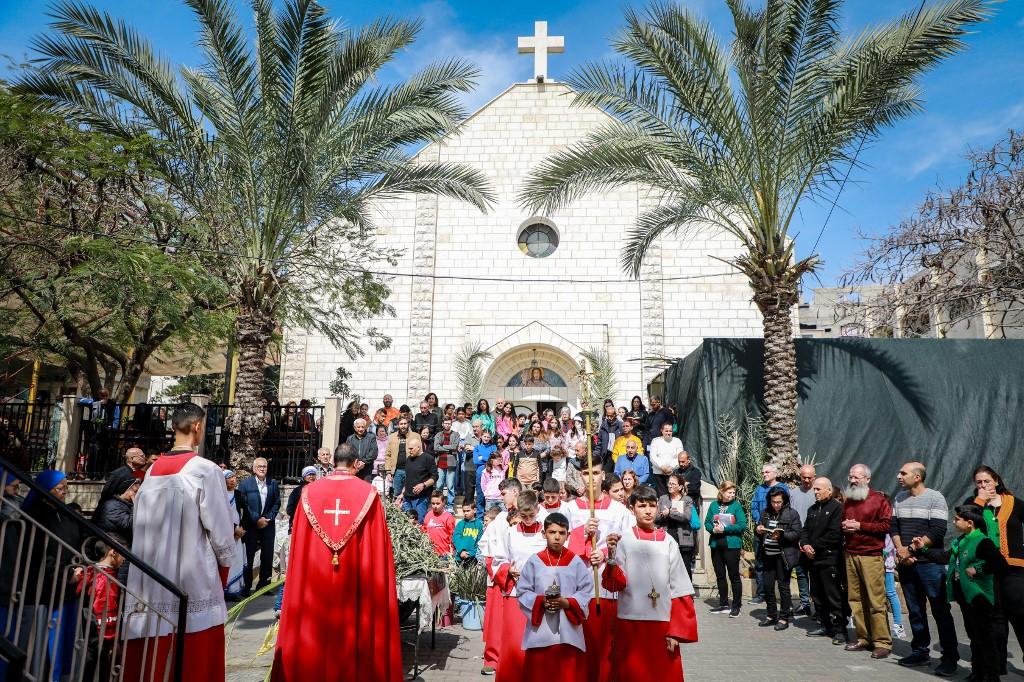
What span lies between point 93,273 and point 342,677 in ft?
30.3

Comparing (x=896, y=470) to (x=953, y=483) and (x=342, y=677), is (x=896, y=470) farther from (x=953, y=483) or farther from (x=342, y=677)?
(x=342, y=677)

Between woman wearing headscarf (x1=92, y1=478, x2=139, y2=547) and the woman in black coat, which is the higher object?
woman wearing headscarf (x1=92, y1=478, x2=139, y2=547)

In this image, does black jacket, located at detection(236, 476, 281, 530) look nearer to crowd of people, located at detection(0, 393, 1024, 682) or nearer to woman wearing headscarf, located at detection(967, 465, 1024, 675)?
crowd of people, located at detection(0, 393, 1024, 682)

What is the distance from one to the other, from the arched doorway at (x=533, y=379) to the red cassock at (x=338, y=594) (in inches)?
599

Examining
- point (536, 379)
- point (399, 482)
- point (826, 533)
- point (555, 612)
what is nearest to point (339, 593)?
point (555, 612)

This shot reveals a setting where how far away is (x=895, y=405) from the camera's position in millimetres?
12477

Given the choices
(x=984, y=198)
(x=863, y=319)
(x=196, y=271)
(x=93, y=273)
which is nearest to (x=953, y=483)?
(x=863, y=319)

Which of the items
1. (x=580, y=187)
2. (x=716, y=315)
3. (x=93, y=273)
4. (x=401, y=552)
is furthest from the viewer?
(x=716, y=315)

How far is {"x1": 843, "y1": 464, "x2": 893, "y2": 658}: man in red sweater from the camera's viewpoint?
286 inches

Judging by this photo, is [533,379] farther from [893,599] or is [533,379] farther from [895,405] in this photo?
[893,599]

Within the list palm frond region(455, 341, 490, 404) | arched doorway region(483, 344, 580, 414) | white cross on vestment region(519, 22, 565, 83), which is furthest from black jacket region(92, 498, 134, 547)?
white cross on vestment region(519, 22, 565, 83)

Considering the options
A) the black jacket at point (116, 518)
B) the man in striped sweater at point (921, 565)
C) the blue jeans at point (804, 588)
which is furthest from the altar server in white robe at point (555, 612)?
the blue jeans at point (804, 588)

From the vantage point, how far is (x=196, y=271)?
12977 millimetres

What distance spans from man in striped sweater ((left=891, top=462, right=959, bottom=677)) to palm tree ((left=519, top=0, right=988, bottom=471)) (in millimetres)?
3640
